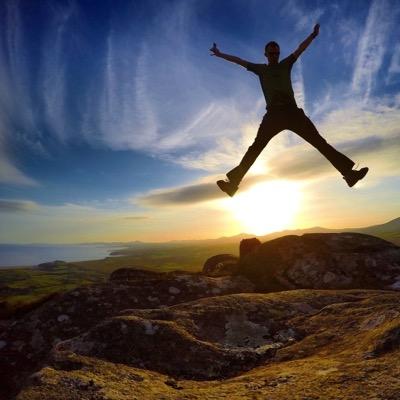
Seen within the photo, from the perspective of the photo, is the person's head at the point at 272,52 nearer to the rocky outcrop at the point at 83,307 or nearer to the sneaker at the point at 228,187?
the sneaker at the point at 228,187

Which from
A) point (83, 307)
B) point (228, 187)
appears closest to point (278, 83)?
point (228, 187)

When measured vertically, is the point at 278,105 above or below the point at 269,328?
above

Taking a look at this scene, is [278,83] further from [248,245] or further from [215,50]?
[248,245]

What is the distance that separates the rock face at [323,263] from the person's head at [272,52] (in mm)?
7986

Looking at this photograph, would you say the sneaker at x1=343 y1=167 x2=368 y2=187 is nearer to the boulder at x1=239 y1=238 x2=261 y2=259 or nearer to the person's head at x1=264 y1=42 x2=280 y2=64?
the person's head at x1=264 y1=42 x2=280 y2=64

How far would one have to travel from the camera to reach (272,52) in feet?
31.6

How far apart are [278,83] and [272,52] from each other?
0.86 metres

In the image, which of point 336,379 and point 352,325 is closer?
point 336,379

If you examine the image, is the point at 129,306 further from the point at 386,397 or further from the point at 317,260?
the point at 386,397

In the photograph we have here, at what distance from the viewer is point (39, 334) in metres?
9.17

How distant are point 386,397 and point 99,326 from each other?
442 cm

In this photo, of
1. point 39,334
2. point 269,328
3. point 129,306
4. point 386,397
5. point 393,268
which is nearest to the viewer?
point 386,397

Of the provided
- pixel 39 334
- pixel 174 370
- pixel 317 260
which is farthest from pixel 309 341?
pixel 317 260

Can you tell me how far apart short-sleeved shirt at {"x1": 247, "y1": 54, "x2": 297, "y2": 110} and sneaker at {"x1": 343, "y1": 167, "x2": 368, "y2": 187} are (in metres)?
2.42
